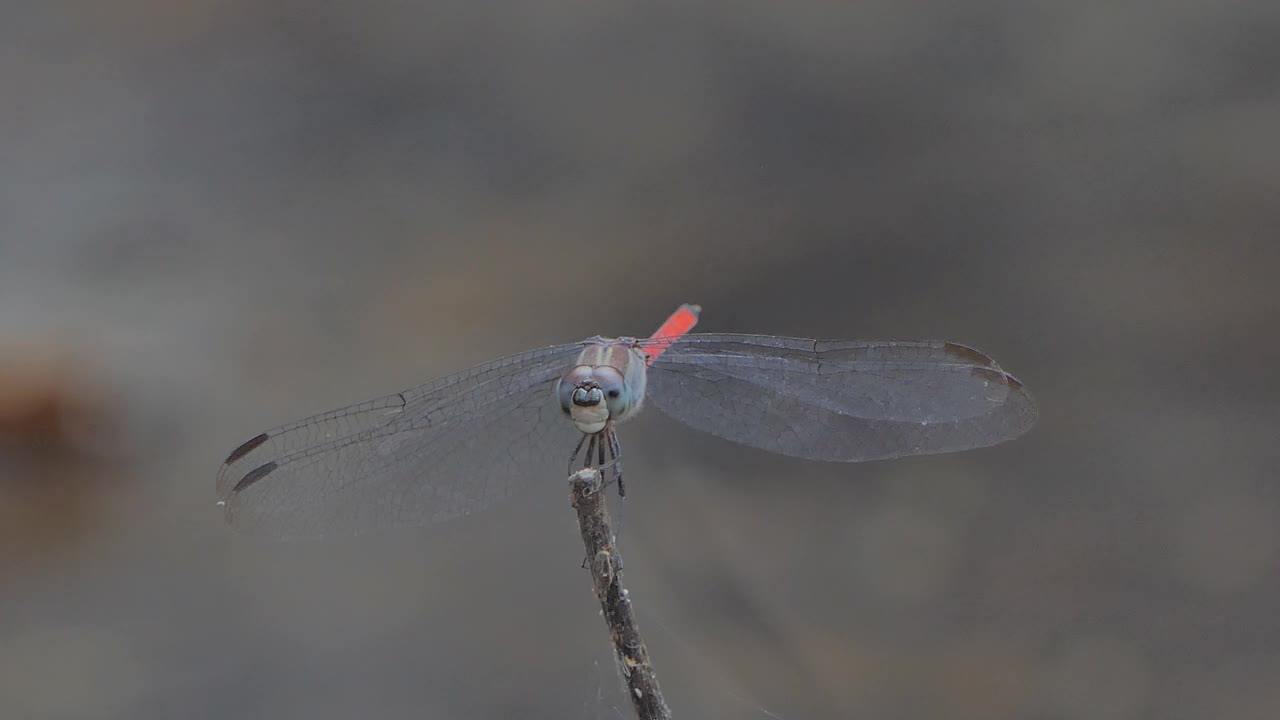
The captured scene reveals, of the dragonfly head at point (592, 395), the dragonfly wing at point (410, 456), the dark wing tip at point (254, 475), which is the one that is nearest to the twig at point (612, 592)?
the dragonfly head at point (592, 395)

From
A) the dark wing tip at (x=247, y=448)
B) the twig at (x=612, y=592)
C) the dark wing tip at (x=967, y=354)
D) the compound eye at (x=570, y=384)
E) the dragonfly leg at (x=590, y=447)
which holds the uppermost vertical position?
the dark wing tip at (x=967, y=354)

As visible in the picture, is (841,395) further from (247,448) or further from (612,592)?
(247,448)

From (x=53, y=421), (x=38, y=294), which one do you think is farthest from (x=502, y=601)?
(x=38, y=294)

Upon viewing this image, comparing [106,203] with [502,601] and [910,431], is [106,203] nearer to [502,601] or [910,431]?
[502,601]

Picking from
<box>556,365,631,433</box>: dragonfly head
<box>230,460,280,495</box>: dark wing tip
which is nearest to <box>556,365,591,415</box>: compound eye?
<box>556,365,631,433</box>: dragonfly head

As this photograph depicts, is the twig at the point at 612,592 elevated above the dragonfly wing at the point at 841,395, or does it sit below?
below

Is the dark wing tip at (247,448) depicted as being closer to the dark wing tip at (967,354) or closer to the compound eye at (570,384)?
the compound eye at (570,384)

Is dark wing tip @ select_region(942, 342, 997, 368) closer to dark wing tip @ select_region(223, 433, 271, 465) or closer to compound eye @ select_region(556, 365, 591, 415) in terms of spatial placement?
compound eye @ select_region(556, 365, 591, 415)
